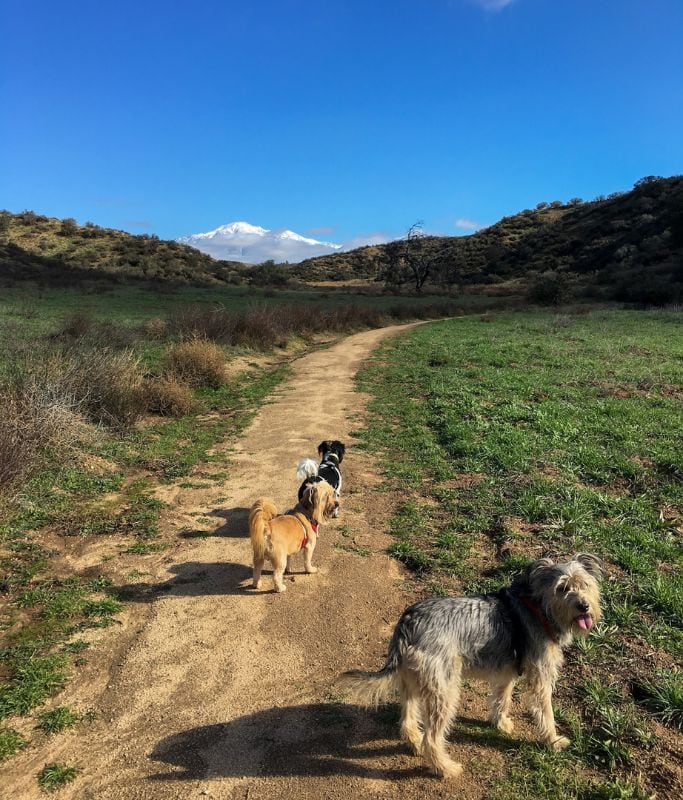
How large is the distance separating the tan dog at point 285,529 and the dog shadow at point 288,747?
5.06ft

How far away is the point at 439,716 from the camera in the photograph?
10.5 ft

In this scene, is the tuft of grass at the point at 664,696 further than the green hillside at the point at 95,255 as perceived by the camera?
No

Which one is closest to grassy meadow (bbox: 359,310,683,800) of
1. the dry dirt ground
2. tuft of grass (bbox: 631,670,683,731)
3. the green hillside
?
tuft of grass (bbox: 631,670,683,731)

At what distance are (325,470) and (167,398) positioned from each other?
608 centimetres

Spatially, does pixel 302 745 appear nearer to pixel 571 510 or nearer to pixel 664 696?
pixel 664 696

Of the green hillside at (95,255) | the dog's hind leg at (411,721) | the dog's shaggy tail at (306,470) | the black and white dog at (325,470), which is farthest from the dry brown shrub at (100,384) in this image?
the green hillside at (95,255)

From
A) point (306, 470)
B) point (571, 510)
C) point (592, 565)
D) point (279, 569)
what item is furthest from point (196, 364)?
point (592, 565)

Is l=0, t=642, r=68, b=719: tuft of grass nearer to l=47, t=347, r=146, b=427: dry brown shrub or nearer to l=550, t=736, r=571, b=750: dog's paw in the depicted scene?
l=550, t=736, r=571, b=750: dog's paw

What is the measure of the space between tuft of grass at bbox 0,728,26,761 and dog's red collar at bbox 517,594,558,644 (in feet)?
12.1

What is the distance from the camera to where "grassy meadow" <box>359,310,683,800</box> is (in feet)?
11.2

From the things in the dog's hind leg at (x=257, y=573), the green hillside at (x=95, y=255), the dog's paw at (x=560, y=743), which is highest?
the green hillside at (x=95, y=255)

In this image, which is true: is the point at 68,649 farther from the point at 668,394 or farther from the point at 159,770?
the point at 668,394

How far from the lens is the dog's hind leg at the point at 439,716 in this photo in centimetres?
317

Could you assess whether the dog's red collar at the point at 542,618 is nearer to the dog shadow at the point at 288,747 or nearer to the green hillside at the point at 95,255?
the dog shadow at the point at 288,747
